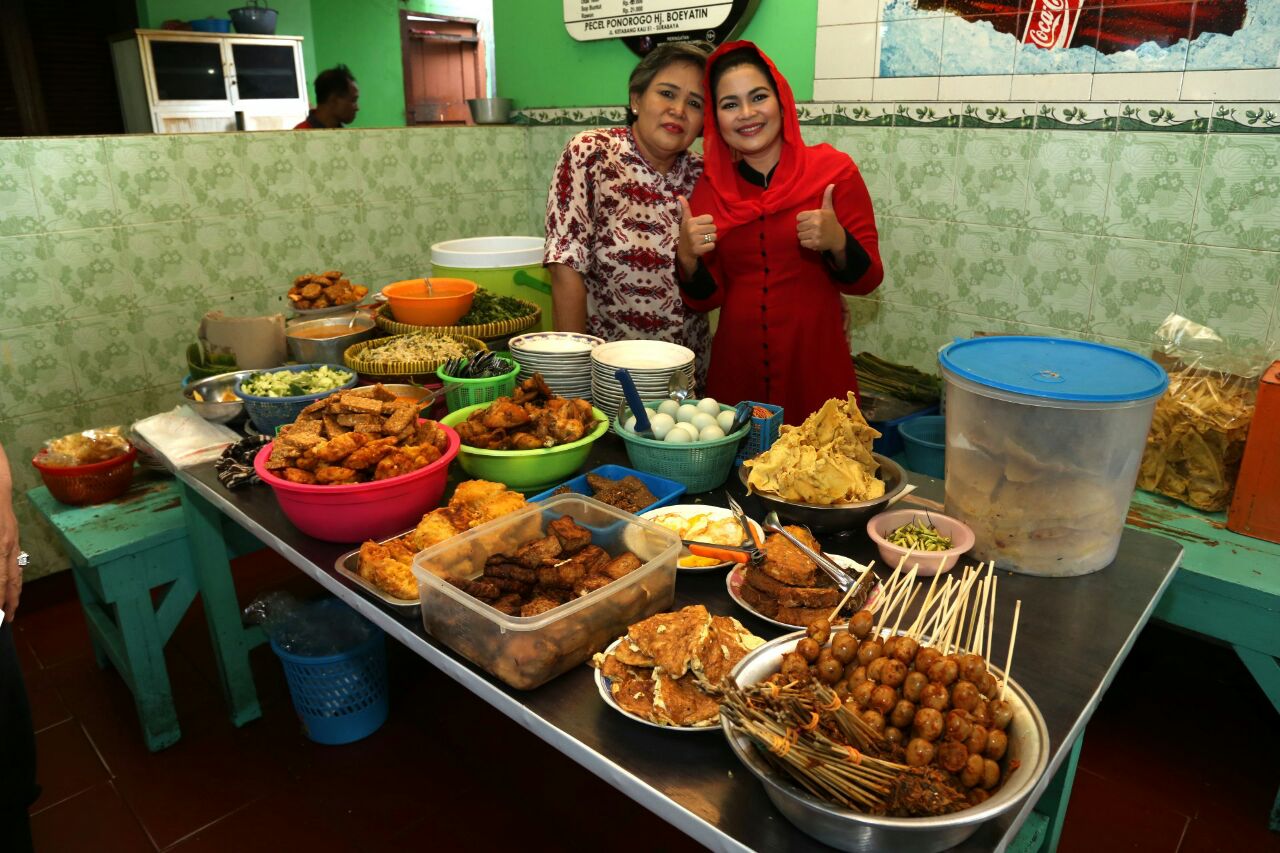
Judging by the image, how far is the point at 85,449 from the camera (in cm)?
289

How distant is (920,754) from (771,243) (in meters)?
2.21

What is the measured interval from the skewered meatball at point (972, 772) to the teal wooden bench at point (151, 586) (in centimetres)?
246

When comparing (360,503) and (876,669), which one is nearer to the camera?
(876,669)

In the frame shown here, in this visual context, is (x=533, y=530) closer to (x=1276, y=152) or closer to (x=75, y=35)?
(x=1276, y=152)

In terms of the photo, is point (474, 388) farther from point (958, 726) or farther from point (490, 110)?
point (490, 110)

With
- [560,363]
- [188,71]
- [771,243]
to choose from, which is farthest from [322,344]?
[188,71]

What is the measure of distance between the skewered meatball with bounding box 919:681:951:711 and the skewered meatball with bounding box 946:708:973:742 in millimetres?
17

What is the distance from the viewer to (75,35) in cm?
773

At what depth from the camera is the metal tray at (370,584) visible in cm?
156

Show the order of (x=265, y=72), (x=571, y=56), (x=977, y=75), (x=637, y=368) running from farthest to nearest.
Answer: (x=265, y=72) < (x=571, y=56) < (x=977, y=75) < (x=637, y=368)

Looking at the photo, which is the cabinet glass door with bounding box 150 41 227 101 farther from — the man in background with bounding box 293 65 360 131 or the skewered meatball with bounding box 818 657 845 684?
the skewered meatball with bounding box 818 657 845 684

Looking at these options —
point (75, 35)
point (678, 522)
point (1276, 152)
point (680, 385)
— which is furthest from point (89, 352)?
point (75, 35)

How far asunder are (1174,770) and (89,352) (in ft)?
15.5

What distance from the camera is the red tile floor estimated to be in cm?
254
